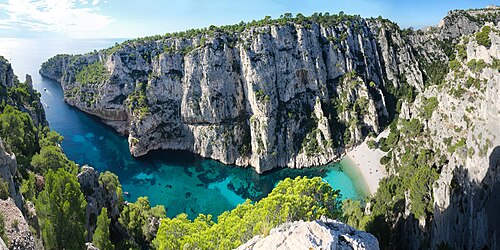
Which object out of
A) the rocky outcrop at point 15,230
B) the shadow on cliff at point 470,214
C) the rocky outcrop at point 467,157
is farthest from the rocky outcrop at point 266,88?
the rocky outcrop at point 15,230

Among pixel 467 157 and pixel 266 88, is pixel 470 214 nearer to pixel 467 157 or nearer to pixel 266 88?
pixel 467 157

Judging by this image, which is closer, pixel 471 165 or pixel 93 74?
pixel 471 165

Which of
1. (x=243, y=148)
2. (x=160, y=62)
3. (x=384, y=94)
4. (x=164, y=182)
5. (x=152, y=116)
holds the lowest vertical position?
(x=164, y=182)

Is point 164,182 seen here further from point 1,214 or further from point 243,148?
point 1,214

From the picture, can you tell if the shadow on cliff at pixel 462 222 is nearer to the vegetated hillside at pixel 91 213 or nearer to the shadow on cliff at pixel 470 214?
the shadow on cliff at pixel 470 214

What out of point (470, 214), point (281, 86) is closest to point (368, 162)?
point (281, 86)

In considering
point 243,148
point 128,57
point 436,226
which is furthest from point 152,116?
point 436,226
